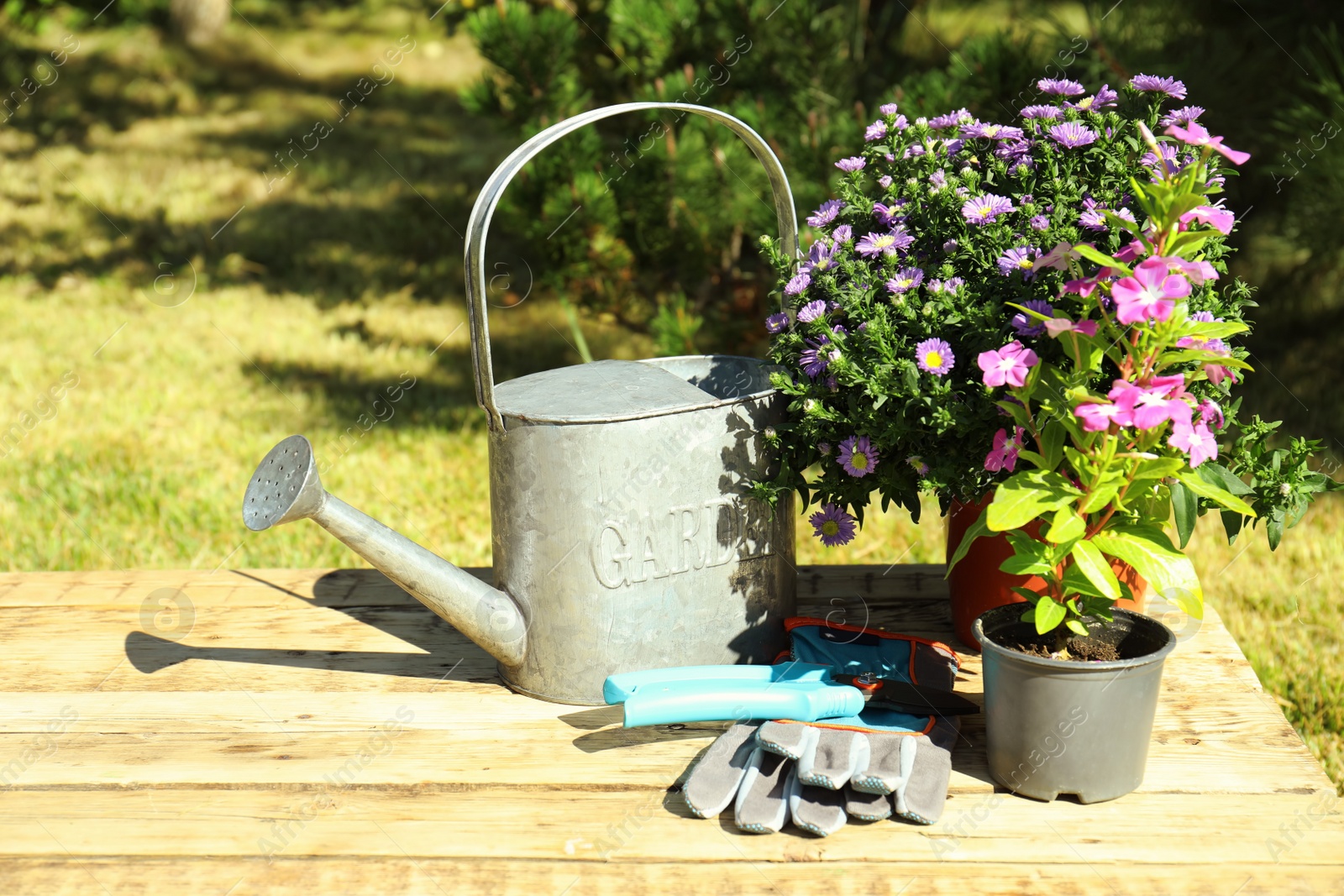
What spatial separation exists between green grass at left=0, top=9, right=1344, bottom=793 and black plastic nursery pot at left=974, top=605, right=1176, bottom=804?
3.09 ft

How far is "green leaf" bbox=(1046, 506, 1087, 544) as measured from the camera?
1200 millimetres

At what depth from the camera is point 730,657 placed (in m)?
1.63

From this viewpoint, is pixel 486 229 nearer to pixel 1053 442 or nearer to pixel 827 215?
pixel 827 215

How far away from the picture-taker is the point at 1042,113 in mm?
1489

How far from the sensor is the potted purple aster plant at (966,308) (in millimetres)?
1399

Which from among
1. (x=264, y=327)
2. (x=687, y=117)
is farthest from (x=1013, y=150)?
(x=264, y=327)

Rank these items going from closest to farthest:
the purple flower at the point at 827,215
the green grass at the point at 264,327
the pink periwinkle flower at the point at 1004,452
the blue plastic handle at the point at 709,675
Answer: the pink periwinkle flower at the point at 1004,452
the blue plastic handle at the point at 709,675
the purple flower at the point at 827,215
the green grass at the point at 264,327

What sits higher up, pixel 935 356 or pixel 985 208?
pixel 985 208

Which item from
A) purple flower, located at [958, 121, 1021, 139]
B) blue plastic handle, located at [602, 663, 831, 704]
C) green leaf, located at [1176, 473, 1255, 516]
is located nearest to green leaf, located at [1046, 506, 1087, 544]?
green leaf, located at [1176, 473, 1255, 516]

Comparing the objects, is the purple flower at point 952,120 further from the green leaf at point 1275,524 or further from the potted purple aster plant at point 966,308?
the green leaf at point 1275,524

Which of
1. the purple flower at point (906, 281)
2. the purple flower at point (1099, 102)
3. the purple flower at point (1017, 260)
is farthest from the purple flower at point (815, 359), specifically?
the purple flower at point (1099, 102)

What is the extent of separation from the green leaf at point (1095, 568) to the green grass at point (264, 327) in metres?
1.11

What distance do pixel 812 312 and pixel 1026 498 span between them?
1.29 feet

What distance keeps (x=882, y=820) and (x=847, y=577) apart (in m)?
0.71
